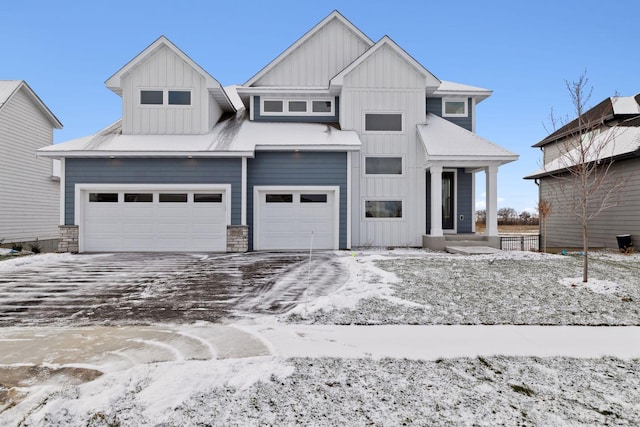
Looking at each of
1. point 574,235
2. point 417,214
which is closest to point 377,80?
point 417,214

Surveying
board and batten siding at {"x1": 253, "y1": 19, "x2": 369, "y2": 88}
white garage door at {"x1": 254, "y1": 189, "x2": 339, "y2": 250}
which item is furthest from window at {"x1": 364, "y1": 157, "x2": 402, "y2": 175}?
board and batten siding at {"x1": 253, "y1": 19, "x2": 369, "y2": 88}

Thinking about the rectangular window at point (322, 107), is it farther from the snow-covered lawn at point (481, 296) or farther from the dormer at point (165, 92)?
the snow-covered lawn at point (481, 296)

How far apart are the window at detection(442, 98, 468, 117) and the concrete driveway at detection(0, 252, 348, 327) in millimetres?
9011

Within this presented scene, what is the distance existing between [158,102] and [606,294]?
48.2 feet

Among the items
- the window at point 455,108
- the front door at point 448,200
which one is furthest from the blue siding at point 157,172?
the window at point 455,108

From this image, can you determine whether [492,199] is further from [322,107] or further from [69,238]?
[69,238]

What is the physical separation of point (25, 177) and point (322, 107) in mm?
14847

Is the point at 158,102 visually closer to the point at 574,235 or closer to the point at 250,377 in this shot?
the point at 250,377

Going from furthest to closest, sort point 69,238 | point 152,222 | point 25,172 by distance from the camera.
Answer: point 25,172 < point 152,222 < point 69,238

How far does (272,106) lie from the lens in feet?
48.8

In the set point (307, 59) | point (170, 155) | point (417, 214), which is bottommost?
point (417, 214)

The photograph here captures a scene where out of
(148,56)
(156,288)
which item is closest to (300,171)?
(156,288)

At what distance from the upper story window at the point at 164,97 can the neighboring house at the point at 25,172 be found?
768cm

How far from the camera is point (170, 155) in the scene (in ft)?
39.6
